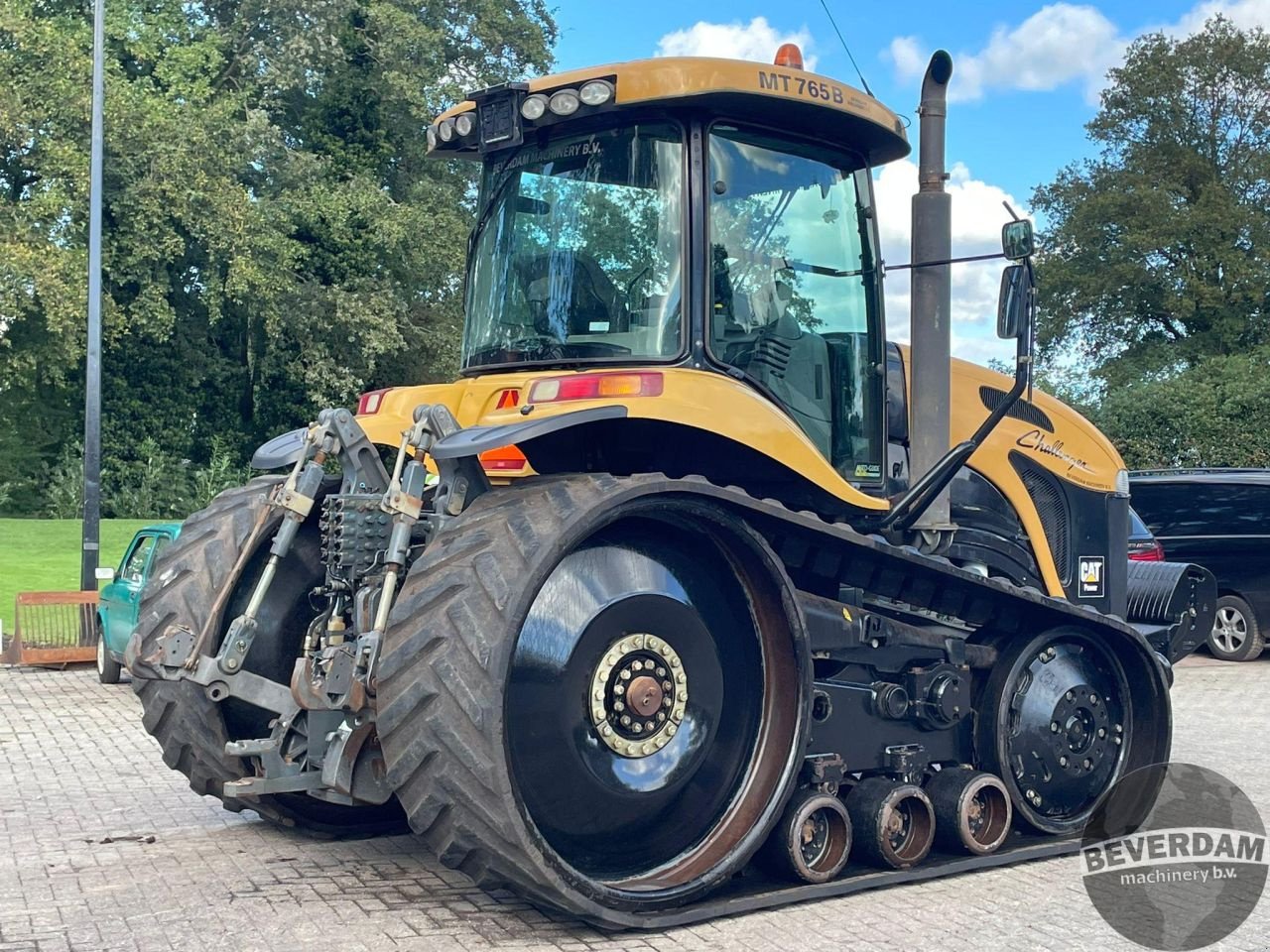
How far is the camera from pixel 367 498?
223 inches

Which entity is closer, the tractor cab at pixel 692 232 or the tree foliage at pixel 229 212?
the tractor cab at pixel 692 232

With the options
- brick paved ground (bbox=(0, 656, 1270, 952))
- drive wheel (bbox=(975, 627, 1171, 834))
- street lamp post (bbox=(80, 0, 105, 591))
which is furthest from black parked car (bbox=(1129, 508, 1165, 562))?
street lamp post (bbox=(80, 0, 105, 591))

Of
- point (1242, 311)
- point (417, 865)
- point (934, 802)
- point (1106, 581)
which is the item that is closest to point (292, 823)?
point (417, 865)

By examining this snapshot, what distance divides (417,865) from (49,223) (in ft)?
77.6

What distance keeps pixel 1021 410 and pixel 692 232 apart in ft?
8.41

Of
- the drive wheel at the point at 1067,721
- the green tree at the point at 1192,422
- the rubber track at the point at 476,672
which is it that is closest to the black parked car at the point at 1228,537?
the drive wheel at the point at 1067,721

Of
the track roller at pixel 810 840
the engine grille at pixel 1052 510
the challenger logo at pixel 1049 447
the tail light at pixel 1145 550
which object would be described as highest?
the challenger logo at pixel 1049 447

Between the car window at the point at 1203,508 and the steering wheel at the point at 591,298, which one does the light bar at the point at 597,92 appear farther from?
the car window at the point at 1203,508

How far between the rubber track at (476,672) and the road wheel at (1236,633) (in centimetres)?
1229

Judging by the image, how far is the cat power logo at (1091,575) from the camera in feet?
24.8

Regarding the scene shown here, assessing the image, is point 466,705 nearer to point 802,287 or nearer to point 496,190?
point 802,287

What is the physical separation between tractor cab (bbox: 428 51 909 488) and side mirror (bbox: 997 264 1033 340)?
611 mm

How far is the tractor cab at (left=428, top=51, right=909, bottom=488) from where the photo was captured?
18.7 feet

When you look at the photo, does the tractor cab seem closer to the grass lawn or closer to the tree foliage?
the grass lawn
